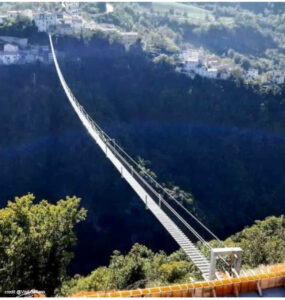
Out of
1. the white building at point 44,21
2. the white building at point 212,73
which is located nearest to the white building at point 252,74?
the white building at point 212,73

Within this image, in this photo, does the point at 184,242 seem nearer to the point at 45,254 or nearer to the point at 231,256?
the point at 231,256

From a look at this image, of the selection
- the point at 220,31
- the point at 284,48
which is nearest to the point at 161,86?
the point at 220,31

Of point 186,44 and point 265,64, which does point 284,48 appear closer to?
point 265,64

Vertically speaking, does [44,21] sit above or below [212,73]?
above

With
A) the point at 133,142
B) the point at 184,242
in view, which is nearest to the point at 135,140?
the point at 133,142

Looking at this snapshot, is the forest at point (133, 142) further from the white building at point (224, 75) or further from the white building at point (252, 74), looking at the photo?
the white building at point (252, 74)

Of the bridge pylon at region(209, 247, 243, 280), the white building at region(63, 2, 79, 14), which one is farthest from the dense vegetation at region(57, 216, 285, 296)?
the white building at region(63, 2, 79, 14)
